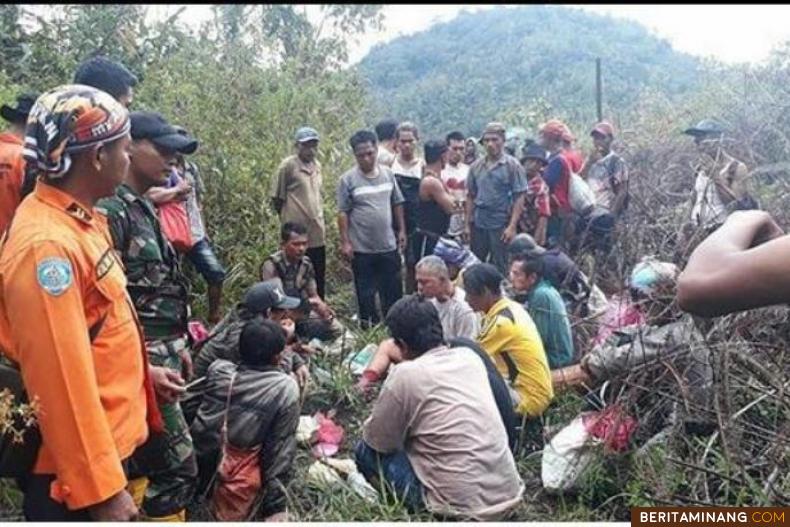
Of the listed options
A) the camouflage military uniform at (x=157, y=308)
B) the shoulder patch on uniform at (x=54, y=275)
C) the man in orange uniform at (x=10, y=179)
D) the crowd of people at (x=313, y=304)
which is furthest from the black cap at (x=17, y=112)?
the shoulder patch on uniform at (x=54, y=275)

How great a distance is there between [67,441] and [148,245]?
0.86 m

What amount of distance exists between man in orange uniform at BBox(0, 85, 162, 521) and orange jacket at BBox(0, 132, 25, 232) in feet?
2.98

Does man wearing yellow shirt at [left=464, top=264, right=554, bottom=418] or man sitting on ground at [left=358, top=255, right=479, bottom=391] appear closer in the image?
man wearing yellow shirt at [left=464, top=264, right=554, bottom=418]

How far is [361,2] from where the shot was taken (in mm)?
13453

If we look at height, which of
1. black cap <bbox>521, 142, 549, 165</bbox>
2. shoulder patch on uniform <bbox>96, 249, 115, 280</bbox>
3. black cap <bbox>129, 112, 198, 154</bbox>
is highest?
black cap <bbox>129, 112, 198, 154</bbox>

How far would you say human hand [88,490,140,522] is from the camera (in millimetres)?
1755

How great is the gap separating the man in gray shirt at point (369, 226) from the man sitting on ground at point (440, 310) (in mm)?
1042

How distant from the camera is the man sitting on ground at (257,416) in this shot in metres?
3.34

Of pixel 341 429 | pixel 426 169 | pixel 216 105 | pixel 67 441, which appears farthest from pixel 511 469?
pixel 216 105

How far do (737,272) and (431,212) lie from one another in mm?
4924

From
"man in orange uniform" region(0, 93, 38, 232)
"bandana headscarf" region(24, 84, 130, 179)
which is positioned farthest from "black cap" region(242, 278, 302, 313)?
"bandana headscarf" region(24, 84, 130, 179)

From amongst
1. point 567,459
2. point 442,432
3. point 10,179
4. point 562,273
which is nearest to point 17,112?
point 10,179

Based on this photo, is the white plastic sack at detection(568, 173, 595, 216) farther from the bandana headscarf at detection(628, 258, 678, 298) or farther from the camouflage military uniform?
the camouflage military uniform

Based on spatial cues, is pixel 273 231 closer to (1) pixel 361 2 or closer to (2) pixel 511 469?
(2) pixel 511 469
